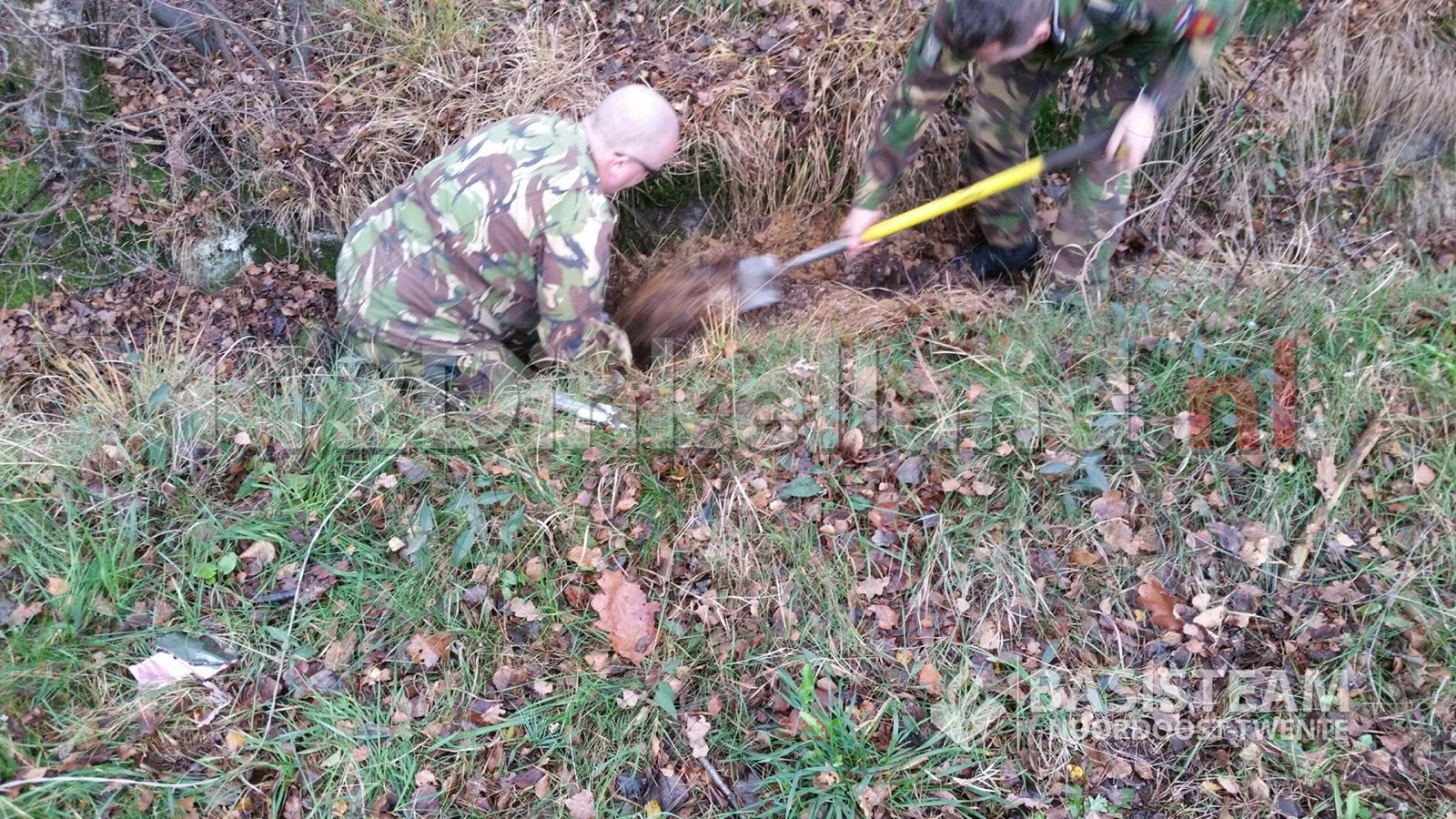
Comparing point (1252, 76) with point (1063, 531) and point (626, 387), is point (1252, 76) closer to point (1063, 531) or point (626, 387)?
point (1063, 531)

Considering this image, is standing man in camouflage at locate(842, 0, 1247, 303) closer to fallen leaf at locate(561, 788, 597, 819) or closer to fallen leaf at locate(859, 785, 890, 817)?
fallen leaf at locate(859, 785, 890, 817)

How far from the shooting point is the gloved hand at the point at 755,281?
369cm

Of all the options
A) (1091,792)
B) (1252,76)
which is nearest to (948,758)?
(1091,792)

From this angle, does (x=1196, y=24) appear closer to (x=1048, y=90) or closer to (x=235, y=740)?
(x=1048, y=90)

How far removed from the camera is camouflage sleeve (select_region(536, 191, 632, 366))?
9.62 ft

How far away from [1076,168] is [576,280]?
208cm

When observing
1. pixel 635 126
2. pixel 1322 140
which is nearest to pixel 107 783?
pixel 635 126

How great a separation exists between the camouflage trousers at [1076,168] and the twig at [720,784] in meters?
2.27

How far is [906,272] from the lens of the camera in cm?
422

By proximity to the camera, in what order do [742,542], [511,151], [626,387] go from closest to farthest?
[742,542] < [511,151] < [626,387]

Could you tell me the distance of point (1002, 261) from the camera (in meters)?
3.97

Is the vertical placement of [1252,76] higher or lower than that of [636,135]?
lower

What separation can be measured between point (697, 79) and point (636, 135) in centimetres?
148

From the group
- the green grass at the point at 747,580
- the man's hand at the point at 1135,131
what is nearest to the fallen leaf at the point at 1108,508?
the green grass at the point at 747,580
